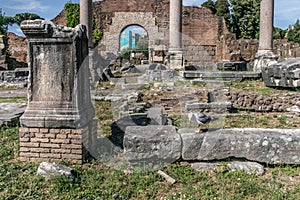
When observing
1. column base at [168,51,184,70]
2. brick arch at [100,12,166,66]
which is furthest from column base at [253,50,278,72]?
brick arch at [100,12,166,66]

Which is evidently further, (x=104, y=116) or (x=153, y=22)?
(x=153, y=22)

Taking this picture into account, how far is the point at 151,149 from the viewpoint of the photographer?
12.3 ft

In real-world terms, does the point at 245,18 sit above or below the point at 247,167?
above

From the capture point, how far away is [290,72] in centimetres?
849

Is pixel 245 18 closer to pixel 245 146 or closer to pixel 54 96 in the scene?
pixel 245 146

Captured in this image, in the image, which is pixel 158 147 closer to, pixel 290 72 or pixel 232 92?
pixel 232 92

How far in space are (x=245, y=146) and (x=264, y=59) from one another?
9.62m

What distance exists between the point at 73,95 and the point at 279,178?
2644 millimetres

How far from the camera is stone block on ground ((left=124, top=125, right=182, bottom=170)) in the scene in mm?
3760

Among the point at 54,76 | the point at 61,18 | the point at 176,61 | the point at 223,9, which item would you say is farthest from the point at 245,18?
the point at 54,76

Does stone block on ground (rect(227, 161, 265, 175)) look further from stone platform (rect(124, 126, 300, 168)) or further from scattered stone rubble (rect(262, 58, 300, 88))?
scattered stone rubble (rect(262, 58, 300, 88))

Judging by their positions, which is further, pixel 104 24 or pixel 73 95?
pixel 104 24

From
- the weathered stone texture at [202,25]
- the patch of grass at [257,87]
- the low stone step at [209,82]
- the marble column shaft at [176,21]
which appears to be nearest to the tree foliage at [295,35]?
the weathered stone texture at [202,25]

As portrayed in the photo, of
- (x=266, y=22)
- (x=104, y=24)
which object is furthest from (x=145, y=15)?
(x=266, y=22)
